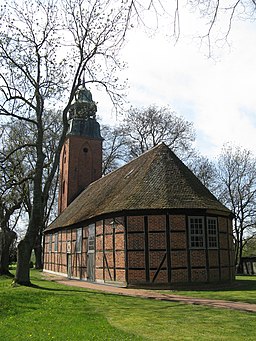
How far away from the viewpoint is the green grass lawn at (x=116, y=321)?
704 cm

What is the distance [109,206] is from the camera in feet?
59.7

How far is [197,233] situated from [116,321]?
8.78 metres

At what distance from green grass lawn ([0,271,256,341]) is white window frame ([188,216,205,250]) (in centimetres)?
508

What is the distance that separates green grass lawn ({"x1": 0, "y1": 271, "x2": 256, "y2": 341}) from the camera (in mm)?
7043

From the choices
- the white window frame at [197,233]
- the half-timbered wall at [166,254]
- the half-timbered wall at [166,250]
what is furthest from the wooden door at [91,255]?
the white window frame at [197,233]

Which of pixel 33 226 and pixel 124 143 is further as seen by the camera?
pixel 124 143

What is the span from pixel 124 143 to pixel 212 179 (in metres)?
8.52

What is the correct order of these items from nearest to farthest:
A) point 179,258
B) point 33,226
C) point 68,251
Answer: point 179,258 → point 33,226 → point 68,251

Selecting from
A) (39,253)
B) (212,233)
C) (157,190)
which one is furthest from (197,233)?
(39,253)

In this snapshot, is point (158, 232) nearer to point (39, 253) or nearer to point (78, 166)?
point (78, 166)

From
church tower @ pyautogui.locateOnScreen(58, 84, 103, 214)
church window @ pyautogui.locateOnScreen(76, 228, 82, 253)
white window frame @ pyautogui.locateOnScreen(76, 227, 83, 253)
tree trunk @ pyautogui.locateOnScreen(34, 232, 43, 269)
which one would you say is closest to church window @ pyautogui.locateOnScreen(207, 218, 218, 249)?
white window frame @ pyautogui.locateOnScreen(76, 227, 83, 253)

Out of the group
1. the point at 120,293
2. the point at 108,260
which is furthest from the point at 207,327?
the point at 108,260

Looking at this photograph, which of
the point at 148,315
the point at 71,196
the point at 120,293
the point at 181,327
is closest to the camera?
the point at 181,327

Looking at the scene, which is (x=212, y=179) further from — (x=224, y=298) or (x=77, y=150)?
(x=224, y=298)
